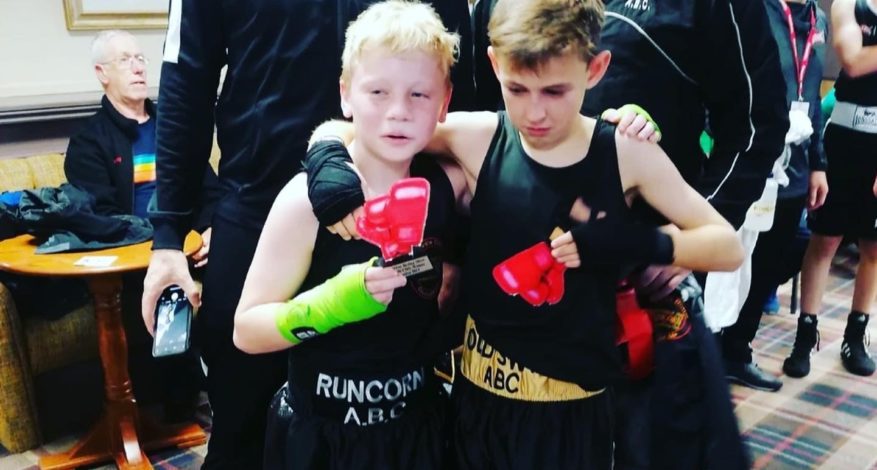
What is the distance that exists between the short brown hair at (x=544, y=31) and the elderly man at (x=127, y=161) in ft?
5.57

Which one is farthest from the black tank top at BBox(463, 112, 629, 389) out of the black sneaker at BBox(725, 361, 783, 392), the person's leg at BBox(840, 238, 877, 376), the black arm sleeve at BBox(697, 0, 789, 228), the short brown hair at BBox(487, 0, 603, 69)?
the person's leg at BBox(840, 238, 877, 376)

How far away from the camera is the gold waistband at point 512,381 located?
1125mm

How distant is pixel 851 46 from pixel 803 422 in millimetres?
1295

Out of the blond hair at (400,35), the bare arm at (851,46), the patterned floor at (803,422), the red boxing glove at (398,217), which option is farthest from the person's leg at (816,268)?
the red boxing glove at (398,217)

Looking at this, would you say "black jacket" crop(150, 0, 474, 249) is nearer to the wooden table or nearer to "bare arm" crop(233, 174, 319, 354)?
"bare arm" crop(233, 174, 319, 354)

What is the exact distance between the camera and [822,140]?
2.83 meters

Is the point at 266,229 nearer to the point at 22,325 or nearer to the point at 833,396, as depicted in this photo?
the point at 22,325

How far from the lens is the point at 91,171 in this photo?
262 cm

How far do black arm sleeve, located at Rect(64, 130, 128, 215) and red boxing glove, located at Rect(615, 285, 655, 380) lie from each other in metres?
1.99

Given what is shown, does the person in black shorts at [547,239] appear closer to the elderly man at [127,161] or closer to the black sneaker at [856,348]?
the elderly man at [127,161]

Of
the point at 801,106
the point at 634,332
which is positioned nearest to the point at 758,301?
the point at 801,106

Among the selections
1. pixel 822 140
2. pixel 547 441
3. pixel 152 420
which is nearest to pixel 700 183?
pixel 547 441

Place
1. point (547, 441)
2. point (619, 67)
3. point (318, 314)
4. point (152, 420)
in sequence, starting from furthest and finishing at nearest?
1. point (152, 420)
2. point (619, 67)
3. point (547, 441)
4. point (318, 314)

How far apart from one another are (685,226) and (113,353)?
6.05ft
